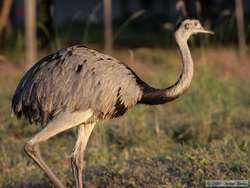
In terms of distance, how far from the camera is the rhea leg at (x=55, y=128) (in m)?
5.59

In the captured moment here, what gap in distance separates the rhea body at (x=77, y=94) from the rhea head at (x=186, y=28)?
32 cm

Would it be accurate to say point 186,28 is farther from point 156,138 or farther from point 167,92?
point 156,138

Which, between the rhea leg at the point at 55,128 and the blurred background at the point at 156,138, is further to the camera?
the blurred background at the point at 156,138

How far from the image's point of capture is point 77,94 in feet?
18.7

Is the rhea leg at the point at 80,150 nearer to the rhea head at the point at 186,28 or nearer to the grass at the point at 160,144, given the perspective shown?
the grass at the point at 160,144

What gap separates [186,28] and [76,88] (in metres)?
1.09

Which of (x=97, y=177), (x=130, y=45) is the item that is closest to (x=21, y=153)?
(x=97, y=177)

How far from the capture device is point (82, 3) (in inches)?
937

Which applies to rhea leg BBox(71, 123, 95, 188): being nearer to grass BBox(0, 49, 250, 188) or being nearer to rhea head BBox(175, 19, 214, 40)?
grass BBox(0, 49, 250, 188)

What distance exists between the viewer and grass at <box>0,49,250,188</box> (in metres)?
5.81

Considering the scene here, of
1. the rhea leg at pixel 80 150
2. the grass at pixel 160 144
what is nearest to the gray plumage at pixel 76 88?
the rhea leg at pixel 80 150

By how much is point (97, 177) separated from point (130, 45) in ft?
36.1

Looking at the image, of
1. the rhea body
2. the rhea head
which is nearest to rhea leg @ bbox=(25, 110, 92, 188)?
the rhea body

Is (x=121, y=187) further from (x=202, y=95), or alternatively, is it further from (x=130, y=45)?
(x=130, y=45)
